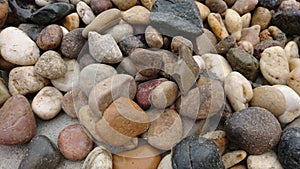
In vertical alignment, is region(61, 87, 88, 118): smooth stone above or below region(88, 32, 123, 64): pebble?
below

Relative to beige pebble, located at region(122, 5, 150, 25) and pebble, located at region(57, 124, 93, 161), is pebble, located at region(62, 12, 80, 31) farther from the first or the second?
pebble, located at region(57, 124, 93, 161)

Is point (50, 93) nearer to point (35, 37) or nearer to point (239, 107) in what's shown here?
point (35, 37)

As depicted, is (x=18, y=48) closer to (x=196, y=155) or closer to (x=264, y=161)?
(x=196, y=155)

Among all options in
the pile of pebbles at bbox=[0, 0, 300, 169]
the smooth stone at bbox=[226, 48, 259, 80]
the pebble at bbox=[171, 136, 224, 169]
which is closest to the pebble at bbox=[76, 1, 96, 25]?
the pile of pebbles at bbox=[0, 0, 300, 169]

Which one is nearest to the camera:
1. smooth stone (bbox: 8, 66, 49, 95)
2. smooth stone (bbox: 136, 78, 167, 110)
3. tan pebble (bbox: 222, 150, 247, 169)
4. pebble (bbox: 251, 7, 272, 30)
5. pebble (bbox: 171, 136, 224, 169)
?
pebble (bbox: 171, 136, 224, 169)

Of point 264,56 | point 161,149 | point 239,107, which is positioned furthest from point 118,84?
point 264,56

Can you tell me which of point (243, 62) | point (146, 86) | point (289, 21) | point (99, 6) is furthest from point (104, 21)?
point (289, 21)

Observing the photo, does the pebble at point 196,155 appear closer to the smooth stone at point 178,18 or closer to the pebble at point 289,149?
the pebble at point 289,149
